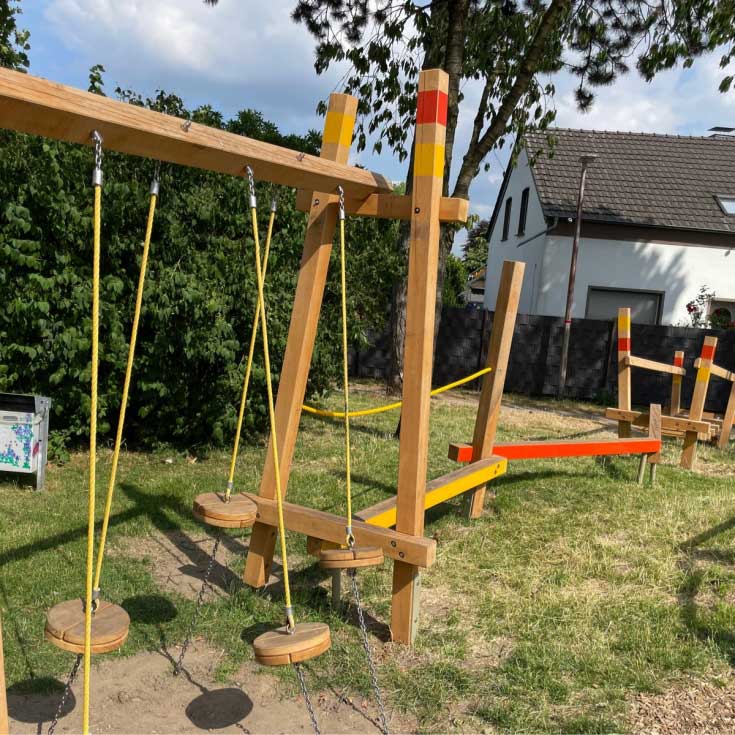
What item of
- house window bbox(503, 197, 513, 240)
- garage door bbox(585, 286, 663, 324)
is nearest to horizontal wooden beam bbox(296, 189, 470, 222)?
garage door bbox(585, 286, 663, 324)

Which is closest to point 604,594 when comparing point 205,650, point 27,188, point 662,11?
point 205,650

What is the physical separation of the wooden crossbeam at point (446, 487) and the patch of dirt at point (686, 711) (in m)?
1.29

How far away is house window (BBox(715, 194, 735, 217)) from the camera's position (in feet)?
52.9

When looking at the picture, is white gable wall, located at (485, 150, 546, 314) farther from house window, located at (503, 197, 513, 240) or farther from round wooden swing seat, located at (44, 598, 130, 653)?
round wooden swing seat, located at (44, 598, 130, 653)

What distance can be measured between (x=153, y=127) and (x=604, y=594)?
3.21 m

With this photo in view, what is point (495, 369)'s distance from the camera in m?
5.16

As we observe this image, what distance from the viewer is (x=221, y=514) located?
3.00 metres

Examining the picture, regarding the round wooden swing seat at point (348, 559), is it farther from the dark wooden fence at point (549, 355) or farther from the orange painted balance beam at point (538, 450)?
the dark wooden fence at point (549, 355)

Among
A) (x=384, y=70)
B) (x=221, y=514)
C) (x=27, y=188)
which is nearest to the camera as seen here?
(x=221, y=514)

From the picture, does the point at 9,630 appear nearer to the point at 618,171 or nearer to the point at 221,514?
the point at 221,514

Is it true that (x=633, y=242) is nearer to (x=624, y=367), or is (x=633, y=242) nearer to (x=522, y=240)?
(x=522, y=240)

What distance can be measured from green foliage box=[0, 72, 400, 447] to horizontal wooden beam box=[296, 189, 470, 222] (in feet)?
9.06

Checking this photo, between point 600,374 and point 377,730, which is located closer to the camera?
point 377,730

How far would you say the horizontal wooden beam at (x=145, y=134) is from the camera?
2.03m
